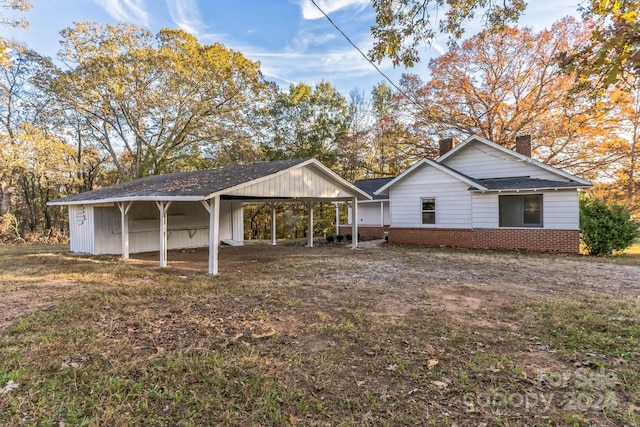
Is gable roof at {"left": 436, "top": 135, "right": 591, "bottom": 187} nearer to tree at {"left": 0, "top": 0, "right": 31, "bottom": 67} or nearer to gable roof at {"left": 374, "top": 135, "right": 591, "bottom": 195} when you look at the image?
gable roof at {"left": 374, "top": 135, "right": 591, "bottom": 195}

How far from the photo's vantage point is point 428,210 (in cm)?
1502

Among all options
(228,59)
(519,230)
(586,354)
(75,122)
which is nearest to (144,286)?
(586,354)

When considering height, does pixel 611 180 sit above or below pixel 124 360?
above

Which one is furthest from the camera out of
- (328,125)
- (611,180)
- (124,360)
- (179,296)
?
(328,125)

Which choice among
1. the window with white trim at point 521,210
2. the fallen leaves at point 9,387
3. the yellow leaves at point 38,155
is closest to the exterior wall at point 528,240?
the window with white trim at point 521,210

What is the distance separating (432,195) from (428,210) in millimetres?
723

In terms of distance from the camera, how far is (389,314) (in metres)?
5.24

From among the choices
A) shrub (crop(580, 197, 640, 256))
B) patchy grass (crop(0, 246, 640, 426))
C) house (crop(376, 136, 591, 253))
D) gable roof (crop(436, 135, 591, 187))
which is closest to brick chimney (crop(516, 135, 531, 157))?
house (crop(376, 136, 591, 253))

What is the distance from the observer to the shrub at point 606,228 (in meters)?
11.6

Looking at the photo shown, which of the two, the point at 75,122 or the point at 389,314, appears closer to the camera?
the point at 389,314

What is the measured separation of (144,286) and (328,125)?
2266 centimetres

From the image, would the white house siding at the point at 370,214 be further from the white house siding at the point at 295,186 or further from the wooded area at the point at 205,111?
the white house siding at the point at 295,186

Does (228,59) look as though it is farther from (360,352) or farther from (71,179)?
(360,352)

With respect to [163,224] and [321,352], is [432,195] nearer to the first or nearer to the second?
[163,224]
